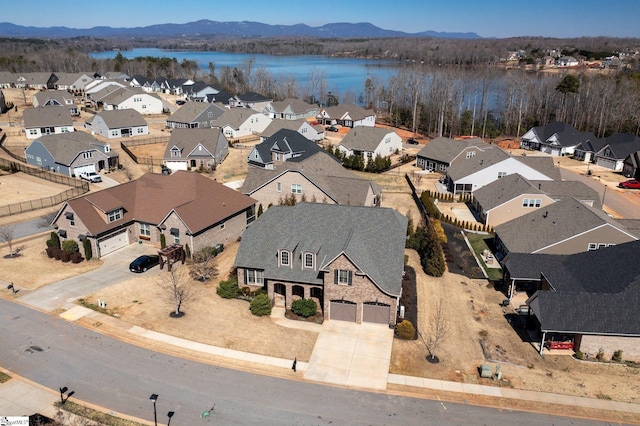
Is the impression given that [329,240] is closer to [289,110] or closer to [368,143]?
[368,143]

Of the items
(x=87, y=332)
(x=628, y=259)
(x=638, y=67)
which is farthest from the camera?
(x=638, y=67)

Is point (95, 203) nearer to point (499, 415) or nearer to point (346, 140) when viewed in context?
point (499, 415)

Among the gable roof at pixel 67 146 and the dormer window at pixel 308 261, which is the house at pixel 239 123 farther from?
the dormer window at pixel 308 261

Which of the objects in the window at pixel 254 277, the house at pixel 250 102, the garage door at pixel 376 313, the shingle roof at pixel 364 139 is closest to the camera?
the garage door at pixel 376 313

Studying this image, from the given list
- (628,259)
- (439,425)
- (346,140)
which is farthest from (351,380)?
(346,140)

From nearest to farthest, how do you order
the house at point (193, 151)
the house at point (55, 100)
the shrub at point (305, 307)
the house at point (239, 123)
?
the shrub at point (305, 307)
the house at point (193, 151)
the house at point (239, 123)
the house at point (55, 100)

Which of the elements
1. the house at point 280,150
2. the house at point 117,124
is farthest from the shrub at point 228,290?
the house at point 117,124
